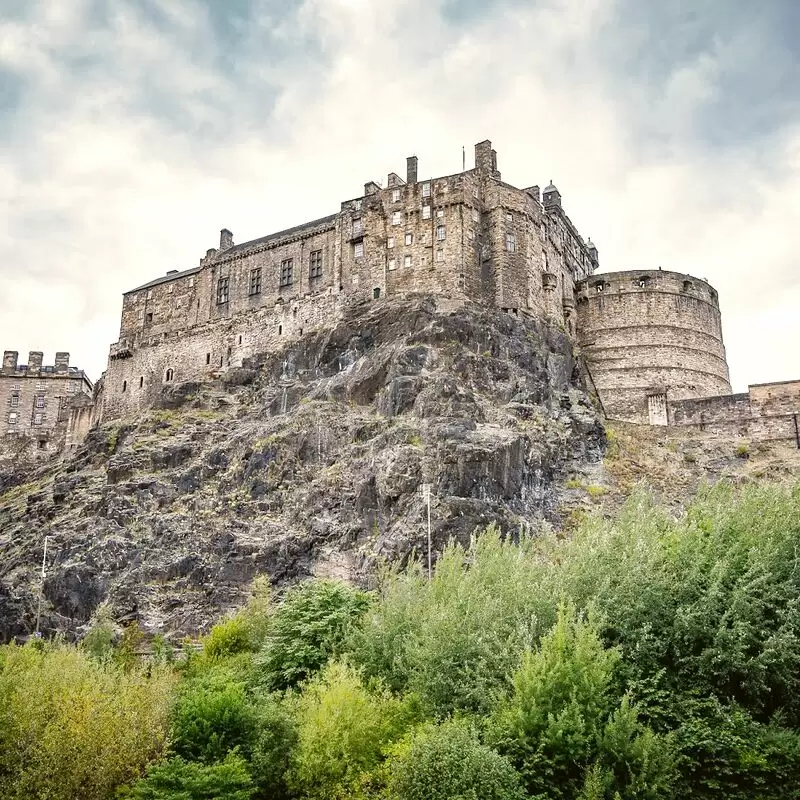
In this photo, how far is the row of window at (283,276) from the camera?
195ft

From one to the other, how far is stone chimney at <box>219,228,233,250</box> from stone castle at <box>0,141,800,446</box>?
0.16 meters

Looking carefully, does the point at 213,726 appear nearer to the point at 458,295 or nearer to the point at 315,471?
the point at 315,471

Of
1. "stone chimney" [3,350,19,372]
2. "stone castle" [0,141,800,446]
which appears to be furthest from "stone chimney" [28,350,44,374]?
"stone castle" [0,141,800,446]

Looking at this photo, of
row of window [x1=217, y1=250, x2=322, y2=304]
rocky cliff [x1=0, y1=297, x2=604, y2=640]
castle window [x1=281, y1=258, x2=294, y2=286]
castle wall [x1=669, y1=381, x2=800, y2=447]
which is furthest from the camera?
castle window [x1=281, y1=258, x2=294, y2=286]

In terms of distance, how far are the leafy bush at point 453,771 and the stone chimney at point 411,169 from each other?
39616 mm

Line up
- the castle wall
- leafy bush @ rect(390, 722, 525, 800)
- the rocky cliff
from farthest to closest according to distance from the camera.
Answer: the castle wall, the rocky cliff, leafy bush @ rect(390, 722, 525, 800)

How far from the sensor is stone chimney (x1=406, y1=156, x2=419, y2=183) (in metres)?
57.5

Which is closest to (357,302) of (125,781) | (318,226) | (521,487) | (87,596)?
(318,226)

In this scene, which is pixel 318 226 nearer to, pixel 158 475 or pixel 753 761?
pixel 158 475

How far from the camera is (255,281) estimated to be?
203ft

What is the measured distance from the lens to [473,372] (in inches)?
1955

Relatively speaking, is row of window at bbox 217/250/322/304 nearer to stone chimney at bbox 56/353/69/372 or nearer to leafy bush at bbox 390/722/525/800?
stone chimney at bbox 56/353/69/372

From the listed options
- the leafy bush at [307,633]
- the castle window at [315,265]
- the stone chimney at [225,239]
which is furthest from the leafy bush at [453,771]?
the stone chimney at [225,239]

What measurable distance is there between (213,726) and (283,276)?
37458 millimetres
